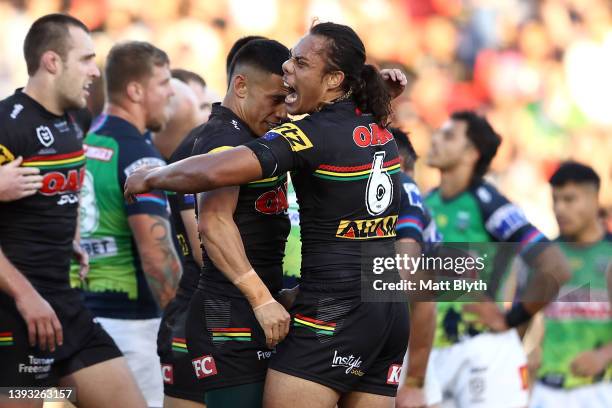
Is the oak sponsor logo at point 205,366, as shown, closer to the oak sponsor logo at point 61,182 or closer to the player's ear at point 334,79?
the player's ear at point 334,79

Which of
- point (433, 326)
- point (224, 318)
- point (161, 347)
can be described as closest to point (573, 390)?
point (433, 326)

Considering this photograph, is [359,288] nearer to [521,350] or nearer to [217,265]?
[217,265]

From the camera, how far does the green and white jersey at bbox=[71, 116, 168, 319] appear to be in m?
6.66

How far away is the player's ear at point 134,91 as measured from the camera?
695 cm

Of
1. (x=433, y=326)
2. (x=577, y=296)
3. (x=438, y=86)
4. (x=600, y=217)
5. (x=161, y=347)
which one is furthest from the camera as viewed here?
(x=438, y=86)

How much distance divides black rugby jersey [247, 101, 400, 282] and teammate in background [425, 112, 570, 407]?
3.16m

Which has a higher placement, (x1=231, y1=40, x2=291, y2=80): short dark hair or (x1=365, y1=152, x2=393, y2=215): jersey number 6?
(x1=231, y1=40, x2=291, y2=80): short dark hair

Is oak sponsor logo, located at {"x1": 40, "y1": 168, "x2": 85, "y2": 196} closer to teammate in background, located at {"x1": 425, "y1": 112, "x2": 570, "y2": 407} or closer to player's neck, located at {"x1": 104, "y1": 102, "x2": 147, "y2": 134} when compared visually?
player's neck, located at {"x1": 104, "y1": 102, "x2": 147, "y2": 134}

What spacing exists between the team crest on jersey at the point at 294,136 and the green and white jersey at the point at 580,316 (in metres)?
4.12

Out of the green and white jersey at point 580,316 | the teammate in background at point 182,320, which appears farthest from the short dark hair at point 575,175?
the teammate in background at point 182,320

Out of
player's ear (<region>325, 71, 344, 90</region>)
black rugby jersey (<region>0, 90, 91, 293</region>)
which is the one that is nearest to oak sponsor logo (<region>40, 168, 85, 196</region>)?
black rugby jersey (<region>0, 90, 91, 293</region>)

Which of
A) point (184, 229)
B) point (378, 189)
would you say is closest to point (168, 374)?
point (184, 229)

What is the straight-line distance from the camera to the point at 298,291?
4.75 meters

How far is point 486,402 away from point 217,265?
12.2 ft
